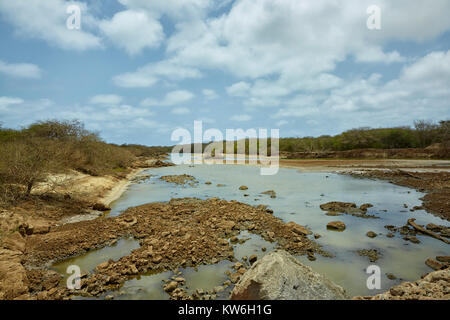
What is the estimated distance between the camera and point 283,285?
3816 millimetres

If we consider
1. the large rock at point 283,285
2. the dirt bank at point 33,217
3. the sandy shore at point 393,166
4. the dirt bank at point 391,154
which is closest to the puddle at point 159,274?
the dirt bank at point 33,217

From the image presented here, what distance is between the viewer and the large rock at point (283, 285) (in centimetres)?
373

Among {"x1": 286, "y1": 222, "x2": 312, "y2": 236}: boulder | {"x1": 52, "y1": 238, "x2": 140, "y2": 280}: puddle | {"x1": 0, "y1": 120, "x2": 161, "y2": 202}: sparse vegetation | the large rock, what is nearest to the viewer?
the large rock

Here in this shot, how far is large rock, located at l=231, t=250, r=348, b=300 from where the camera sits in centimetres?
373

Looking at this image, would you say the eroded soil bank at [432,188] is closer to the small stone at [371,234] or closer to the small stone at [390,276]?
the small stone at [371,234]

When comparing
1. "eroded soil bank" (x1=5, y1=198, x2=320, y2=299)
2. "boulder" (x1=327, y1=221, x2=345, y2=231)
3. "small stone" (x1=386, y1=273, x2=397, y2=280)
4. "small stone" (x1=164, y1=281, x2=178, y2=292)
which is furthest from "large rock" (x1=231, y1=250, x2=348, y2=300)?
"boulder" (x1=327, y1=221, x2=345, y2=231)

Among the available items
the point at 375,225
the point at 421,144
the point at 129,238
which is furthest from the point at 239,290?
the point at 421,144

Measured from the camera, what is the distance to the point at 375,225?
10516mm

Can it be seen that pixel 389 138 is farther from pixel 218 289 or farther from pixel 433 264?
pixel 218 289

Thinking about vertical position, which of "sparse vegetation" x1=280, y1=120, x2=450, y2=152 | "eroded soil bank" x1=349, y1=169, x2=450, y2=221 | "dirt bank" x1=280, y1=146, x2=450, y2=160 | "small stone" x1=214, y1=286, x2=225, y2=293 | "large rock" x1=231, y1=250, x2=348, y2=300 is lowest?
"small stone" x1=214, y1=286, x2=225, y2=293

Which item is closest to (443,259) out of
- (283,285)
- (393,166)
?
(283,285)

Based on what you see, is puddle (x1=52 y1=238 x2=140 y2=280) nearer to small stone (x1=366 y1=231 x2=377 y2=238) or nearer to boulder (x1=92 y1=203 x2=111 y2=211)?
boulder (x1=92 y1=203 x2=111 y2=211)
